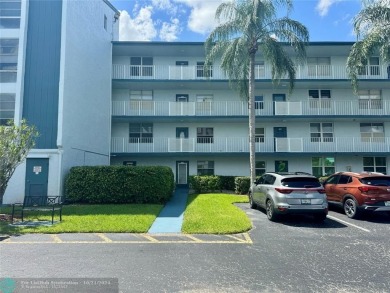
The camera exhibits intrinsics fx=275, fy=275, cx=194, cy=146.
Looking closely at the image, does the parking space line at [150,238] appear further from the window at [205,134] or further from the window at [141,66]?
the window at [141,66]

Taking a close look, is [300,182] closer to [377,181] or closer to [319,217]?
[319,217]

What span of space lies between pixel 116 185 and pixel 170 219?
5.05m

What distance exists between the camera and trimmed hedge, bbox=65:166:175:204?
14.3 metres

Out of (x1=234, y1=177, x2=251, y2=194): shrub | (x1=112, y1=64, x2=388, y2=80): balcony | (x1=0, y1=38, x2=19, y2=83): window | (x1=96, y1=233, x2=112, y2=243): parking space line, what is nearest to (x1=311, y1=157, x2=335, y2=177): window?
(x1=112, y1=64, x2=388, y2=80): balcony

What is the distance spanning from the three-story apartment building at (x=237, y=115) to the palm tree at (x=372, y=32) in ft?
17.8

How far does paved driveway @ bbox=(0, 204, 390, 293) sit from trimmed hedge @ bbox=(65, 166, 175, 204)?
614cm

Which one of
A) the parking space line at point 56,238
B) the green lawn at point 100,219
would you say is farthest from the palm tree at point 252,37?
the parking space line at point 56,238

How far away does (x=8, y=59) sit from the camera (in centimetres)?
1584

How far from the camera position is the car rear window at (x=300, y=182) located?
9.62m

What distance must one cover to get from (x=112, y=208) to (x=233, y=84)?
1081 centimetres

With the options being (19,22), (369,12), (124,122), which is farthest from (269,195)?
(19,22)

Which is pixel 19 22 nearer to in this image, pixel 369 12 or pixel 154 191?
pixel 154 191

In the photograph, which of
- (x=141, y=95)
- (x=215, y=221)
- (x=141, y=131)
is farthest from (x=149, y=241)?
(x=141, y=95)

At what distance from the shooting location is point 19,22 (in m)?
16.0
